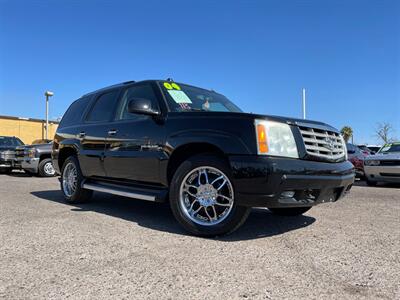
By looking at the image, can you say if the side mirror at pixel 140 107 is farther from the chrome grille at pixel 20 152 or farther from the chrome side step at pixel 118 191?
the chrome grille at pixel 20 152

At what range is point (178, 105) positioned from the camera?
4578 mm

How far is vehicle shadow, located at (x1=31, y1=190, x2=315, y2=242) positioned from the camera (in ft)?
13.6

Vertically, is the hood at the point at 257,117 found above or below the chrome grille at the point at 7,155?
above

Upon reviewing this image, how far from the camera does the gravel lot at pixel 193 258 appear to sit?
251cm

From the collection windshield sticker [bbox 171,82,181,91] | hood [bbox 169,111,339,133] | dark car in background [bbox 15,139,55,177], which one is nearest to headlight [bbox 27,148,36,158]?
dark car in background [bbox 15,139,55,177]

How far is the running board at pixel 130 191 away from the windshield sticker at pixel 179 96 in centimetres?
115

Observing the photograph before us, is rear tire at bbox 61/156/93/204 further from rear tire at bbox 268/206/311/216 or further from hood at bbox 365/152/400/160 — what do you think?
hood at bbox 365/152/400/160

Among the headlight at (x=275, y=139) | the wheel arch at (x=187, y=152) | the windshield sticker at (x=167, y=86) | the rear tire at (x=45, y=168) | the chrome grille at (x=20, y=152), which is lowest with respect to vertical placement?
the rear tire at (x=45, y=168)

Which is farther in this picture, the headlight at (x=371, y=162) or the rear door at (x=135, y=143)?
the headlight at (x=371, y=162)

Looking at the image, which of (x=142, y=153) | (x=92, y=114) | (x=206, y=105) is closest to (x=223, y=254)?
(x=142, y=153)

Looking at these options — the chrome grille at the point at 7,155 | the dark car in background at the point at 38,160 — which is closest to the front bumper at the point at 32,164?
the dark car in background at the point at 38,160

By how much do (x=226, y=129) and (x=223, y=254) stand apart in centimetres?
121

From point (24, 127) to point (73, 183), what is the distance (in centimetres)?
3532

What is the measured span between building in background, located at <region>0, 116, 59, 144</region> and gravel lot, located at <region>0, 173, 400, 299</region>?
35116 millimetres
